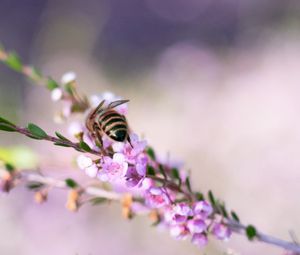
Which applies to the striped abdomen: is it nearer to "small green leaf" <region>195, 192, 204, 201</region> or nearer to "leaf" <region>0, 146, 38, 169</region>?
"small green leaf" <region>195, 192, 204, 201</region>

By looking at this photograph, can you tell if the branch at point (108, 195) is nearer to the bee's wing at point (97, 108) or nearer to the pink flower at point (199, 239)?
the pink flower at point (199, 239)

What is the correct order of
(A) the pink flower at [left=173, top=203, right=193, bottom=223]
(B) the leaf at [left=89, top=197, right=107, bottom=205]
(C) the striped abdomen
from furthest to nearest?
(B) the leaf at [left=89, top=197, right=107, bottom=205], (C) the striped abdomen, (A) the pink flower at [left=173, top=203, right=193, bottom=223]

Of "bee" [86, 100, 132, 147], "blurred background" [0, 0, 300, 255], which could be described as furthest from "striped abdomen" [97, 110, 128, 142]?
"blurred background" [0, 0, 300, 255]

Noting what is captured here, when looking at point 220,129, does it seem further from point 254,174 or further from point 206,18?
point 206,18

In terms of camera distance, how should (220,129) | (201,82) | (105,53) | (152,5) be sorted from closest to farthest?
1. (220,129)
2. (201,82)
3. (105,53)
4. (152,5)

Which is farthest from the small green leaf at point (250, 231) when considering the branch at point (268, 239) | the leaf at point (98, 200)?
the leaf at point (98, 200)

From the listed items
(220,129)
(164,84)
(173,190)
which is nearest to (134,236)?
(220,129)

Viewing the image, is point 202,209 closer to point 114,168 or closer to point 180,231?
point 180,231
